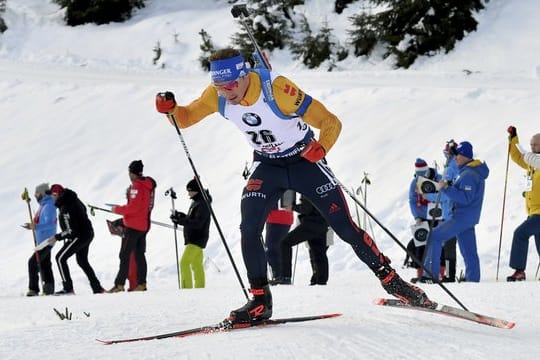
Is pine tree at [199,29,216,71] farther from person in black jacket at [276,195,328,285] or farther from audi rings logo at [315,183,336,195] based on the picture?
audi rings logo at [315,183,336,195]

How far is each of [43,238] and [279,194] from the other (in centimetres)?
643

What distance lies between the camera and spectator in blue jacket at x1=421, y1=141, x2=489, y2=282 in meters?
8.26

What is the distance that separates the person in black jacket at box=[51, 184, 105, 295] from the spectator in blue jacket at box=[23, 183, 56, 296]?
0.46 m

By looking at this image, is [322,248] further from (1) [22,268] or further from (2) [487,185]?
(1) [22,268]

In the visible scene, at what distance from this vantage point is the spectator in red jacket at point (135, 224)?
941 cm

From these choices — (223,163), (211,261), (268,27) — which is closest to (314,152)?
(211,261)

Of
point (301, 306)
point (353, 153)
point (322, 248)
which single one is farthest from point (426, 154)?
point (301, 306)

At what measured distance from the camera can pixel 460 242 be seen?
27.8 feet

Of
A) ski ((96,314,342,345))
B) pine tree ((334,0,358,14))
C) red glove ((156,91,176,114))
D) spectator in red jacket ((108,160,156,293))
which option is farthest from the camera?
pine tree ((334,0,358,14))

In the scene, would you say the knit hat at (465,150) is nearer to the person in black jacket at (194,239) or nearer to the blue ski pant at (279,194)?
the person in black jacket at (194,239)

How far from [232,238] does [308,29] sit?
15.5 meters

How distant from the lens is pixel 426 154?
13.9 metres

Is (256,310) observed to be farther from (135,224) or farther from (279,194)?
(135,224)

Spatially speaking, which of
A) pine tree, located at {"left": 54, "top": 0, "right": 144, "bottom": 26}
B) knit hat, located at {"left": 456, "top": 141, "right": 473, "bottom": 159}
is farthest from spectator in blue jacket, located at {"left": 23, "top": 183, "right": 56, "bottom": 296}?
pine tree, located at {"left": 54, "top": 0, "right": 144, "bottom": 26}
